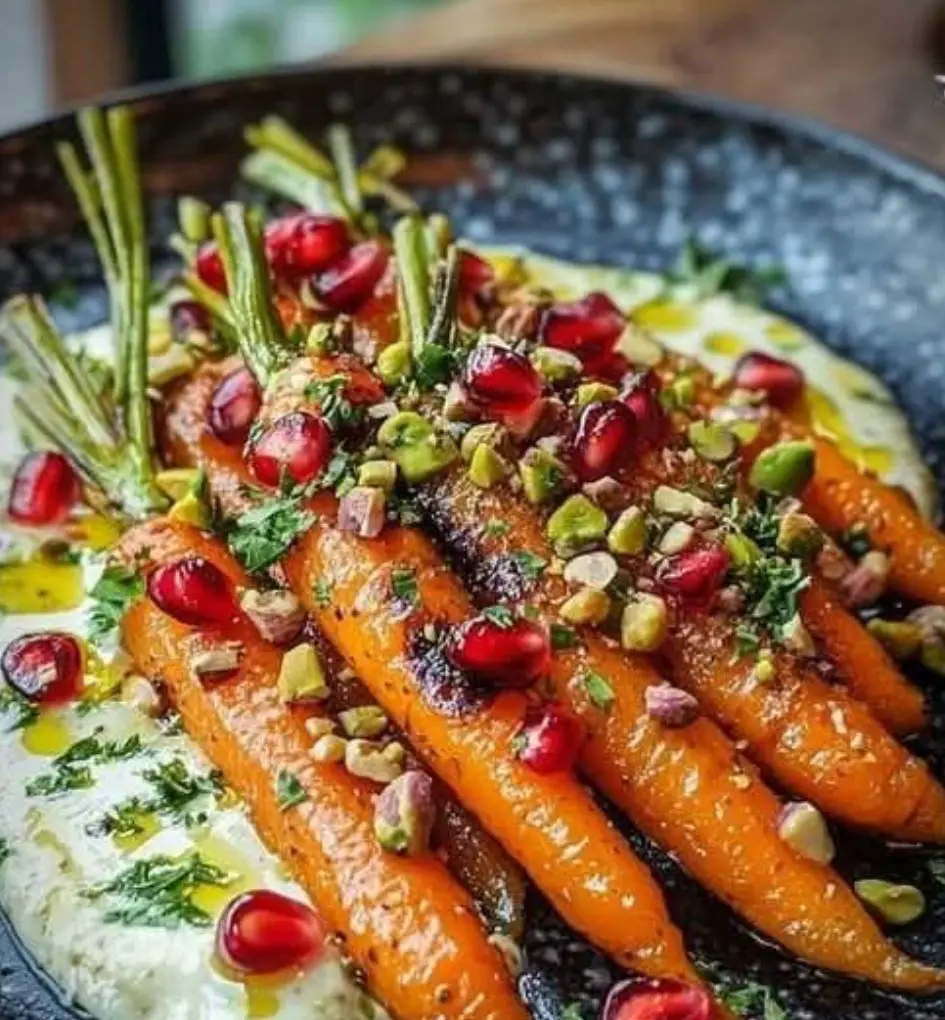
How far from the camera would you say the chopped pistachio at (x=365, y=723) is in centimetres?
263

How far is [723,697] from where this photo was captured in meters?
2.65

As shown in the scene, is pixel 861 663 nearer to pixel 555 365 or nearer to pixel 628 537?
pixel 628 537

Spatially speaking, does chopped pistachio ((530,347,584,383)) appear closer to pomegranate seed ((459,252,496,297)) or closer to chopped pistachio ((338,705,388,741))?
pomegranate seed ((459,252,496,297))

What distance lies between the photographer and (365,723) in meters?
2.64

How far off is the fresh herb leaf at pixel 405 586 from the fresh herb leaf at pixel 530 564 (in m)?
0.15

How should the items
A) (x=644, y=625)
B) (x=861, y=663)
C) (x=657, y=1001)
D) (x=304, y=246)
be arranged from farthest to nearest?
(x=304, y=246) → (x=861, y=663) → (x=644, y=625) → (x=657, y=1001)

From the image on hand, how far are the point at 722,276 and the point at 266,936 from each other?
1930 mm

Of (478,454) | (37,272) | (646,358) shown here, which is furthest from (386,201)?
(478,454)

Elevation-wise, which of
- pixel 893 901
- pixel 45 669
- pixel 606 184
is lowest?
pixel 893 901

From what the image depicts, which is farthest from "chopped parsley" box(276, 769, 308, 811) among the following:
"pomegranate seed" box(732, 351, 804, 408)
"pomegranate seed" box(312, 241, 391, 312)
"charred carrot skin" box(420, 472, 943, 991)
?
"pomegranate seed" box(732, 351, 804, 408)

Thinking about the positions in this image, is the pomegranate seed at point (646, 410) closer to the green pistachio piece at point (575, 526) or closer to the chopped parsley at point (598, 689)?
the green pistachio piece at point (575, 526)

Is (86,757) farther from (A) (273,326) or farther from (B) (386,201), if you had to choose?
(B) (386,201)

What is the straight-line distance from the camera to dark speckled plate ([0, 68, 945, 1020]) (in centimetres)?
381

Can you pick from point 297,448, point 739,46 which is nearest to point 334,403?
point 297,448
